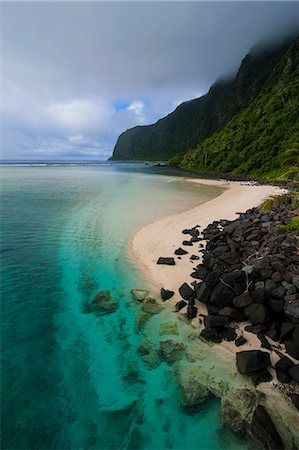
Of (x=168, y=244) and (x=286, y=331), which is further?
(x=168, y=244)

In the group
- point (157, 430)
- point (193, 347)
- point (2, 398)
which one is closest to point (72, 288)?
point (2, 398)

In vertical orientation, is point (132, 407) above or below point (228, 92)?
below

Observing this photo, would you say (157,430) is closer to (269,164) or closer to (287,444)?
(287,444)

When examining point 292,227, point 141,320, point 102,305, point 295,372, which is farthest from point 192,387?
point 292,227

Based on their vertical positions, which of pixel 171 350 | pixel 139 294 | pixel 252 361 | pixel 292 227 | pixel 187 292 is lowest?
pixel 139 294

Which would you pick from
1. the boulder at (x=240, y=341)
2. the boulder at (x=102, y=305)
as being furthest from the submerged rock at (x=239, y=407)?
the boulder at (x=102, y=305)

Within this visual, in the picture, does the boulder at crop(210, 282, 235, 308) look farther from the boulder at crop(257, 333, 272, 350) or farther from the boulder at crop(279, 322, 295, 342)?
the boulder at crop(279, 322, 295, 342)

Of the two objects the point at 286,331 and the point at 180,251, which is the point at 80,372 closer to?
the point at 286,331
